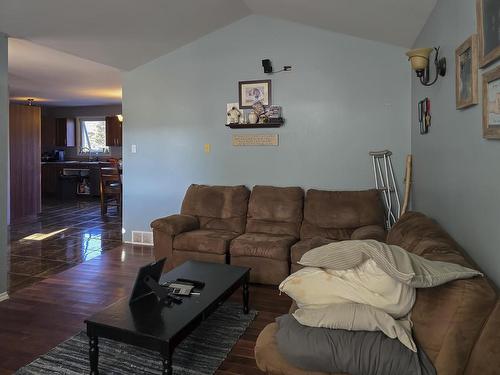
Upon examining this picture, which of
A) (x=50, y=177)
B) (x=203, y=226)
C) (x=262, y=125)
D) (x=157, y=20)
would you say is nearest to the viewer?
(x=157, y=20)

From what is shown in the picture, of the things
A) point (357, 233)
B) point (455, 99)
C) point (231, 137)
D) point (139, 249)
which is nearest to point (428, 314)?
point (455, 99)

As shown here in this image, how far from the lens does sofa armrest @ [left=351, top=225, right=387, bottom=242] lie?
321 cm

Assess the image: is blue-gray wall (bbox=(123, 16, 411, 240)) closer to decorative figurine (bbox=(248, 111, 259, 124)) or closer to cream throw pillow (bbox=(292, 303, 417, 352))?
decorative figurine (bbox=(248, 111, 259, 124))

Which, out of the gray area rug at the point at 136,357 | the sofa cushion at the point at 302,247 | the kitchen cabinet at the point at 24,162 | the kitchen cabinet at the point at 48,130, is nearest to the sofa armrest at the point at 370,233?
the sofa cushion at the point at 302,247

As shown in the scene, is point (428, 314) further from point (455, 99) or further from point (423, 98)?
point (423, 98)

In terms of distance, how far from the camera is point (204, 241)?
3736 mm

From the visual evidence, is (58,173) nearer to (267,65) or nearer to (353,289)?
(267,65)

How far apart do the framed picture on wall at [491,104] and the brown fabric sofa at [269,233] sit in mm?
2131

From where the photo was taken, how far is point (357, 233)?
11.3 feet

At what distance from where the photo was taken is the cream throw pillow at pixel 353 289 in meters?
1.52

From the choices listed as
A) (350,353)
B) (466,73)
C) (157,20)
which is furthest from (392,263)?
(157,20)

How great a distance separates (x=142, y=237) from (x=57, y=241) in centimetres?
112

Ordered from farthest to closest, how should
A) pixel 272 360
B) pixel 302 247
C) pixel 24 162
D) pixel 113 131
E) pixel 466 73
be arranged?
pixel 113 131 < pixel 24 162 < pixel 302 247 < pixel 466 73 < pixel 272 360

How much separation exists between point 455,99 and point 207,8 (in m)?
2.63
